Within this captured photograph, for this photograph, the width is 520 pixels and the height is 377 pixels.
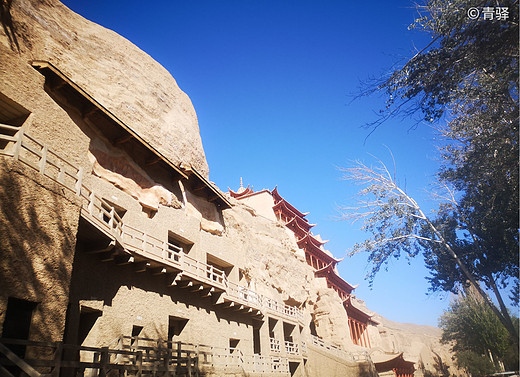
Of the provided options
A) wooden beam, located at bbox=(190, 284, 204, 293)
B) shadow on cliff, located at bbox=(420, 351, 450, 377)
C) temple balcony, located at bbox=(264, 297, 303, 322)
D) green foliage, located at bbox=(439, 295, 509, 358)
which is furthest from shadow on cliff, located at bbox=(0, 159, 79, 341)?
shadow on cliff, located at bbox=(420, 351, 450, 377)

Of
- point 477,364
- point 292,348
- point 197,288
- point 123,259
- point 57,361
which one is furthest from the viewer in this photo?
point 477,364

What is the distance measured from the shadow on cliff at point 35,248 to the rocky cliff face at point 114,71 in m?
9.05

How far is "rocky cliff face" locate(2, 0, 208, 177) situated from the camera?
15.2 metres

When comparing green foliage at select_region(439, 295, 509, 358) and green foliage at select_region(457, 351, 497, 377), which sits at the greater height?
green foliage at select_region(439, 295, 509, 358)

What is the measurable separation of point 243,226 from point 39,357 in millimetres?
19858

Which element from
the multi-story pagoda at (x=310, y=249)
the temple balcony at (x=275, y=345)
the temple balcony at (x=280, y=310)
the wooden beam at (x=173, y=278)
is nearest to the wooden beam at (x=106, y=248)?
the wooden beam at (x=173, y=278)

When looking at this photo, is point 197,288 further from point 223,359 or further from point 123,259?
point 123,259

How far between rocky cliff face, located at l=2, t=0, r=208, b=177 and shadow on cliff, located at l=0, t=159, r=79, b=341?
9046mm

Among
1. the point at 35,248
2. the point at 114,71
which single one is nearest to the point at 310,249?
the point at 114,71

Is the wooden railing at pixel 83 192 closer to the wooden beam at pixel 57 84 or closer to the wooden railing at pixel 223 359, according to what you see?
the wooden beam at pixel 57 84

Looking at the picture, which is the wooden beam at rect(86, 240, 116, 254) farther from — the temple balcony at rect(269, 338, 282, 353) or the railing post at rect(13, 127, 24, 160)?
the temple balcony at rect(269, 338, 282, 353)

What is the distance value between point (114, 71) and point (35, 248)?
49.2 feet

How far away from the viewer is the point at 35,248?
22.5ft

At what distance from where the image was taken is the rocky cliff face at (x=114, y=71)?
15.2 meters
